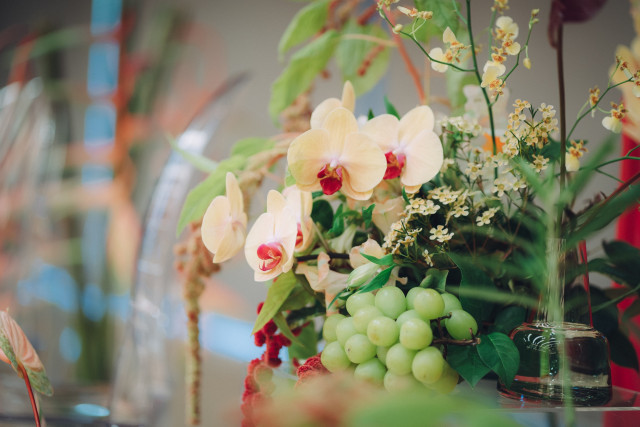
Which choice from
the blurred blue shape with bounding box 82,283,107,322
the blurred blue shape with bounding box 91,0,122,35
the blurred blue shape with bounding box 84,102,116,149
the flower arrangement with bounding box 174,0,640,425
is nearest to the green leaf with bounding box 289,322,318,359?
the flower arrangement with bounding box 174,0,640,425

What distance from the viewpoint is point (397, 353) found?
30 cm

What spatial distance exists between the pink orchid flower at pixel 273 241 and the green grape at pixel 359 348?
0.23ft

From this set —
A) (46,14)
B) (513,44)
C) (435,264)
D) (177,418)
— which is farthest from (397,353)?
(46,14)

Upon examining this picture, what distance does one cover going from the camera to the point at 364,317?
318 millimetres

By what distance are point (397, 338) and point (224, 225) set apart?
165mm

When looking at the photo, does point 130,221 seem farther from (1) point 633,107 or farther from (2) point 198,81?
(1) point 633,107

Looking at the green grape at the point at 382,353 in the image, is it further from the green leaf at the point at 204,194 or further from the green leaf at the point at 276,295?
the green leaf at the point at 204,194

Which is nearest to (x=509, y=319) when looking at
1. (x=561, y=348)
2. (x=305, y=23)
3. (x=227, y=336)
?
(x=561, y=348)

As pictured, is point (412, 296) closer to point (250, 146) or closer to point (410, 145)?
point (410, 145)

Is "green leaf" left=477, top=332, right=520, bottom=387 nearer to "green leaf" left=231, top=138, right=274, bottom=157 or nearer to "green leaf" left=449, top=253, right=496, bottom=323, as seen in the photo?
"green leaf" left=449, top=253, right=496, bottom=323

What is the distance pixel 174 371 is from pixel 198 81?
74cm

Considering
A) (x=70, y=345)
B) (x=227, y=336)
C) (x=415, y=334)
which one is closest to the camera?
(x=415, y=334)

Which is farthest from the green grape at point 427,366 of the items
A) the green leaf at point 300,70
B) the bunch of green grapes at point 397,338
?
the green leaf at point 300,70

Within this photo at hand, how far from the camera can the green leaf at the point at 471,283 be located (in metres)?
0.35
